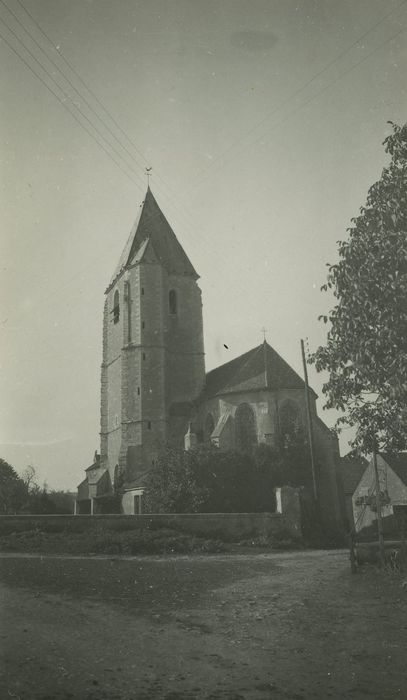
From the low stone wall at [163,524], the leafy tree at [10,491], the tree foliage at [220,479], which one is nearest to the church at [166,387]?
the tree foliage at [220,479]

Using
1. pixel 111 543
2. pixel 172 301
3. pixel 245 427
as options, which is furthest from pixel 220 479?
pixel 172 301

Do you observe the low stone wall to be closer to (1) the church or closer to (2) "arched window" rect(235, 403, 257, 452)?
(1) the church

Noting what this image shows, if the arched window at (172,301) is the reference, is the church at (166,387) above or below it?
below

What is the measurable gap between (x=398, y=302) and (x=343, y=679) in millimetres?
6883

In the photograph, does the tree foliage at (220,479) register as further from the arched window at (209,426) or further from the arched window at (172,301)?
the arched window at (172,301)

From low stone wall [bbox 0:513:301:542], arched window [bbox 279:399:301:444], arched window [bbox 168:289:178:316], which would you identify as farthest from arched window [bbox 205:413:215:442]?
low stone wall [bbox 0:513:301:542]

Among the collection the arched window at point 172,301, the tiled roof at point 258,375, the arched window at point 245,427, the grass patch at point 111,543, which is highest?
the arched window at point 172,301

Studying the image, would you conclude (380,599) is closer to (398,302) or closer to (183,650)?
(183,650)

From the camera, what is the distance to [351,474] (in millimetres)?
46906

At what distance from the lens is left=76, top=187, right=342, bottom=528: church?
36.3 meters

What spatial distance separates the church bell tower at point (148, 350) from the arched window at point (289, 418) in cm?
848

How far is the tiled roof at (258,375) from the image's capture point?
37.2 m

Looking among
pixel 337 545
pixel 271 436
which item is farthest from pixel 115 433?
pixel 337 545

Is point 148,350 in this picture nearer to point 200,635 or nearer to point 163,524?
point 163,524
